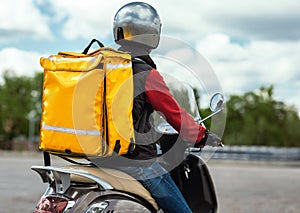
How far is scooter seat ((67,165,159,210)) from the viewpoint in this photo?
3383 mm

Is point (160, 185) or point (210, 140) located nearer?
point (160, 185)

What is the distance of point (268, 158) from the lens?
132 feet

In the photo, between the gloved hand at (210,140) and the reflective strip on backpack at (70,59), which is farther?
the gloved hand at (210,140)

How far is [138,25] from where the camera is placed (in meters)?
3.53

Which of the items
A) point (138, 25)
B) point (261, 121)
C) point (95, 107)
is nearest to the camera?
point (95, 107)

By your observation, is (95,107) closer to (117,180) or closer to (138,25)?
(117,180)

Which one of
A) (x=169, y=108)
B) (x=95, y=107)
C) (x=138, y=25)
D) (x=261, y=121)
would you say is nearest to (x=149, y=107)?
→ (x=169, y=108)

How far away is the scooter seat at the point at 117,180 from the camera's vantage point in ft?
11.1

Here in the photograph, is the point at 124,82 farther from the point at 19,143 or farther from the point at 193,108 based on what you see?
the point at 19,143

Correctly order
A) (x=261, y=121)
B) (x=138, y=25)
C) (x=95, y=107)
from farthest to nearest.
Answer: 1. (x=261, y=121)
2. (x=138, y=25)
3. (x=95, y=107)

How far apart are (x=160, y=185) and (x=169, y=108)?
16.3 inches

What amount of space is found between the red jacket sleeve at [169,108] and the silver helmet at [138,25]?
0.25 meters

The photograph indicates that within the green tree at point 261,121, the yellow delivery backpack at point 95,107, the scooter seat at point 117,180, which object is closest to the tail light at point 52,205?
the scooter seat at point 117,180

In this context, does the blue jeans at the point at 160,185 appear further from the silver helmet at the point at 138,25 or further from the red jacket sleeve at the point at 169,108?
the silver helmet at the point at 138,25
